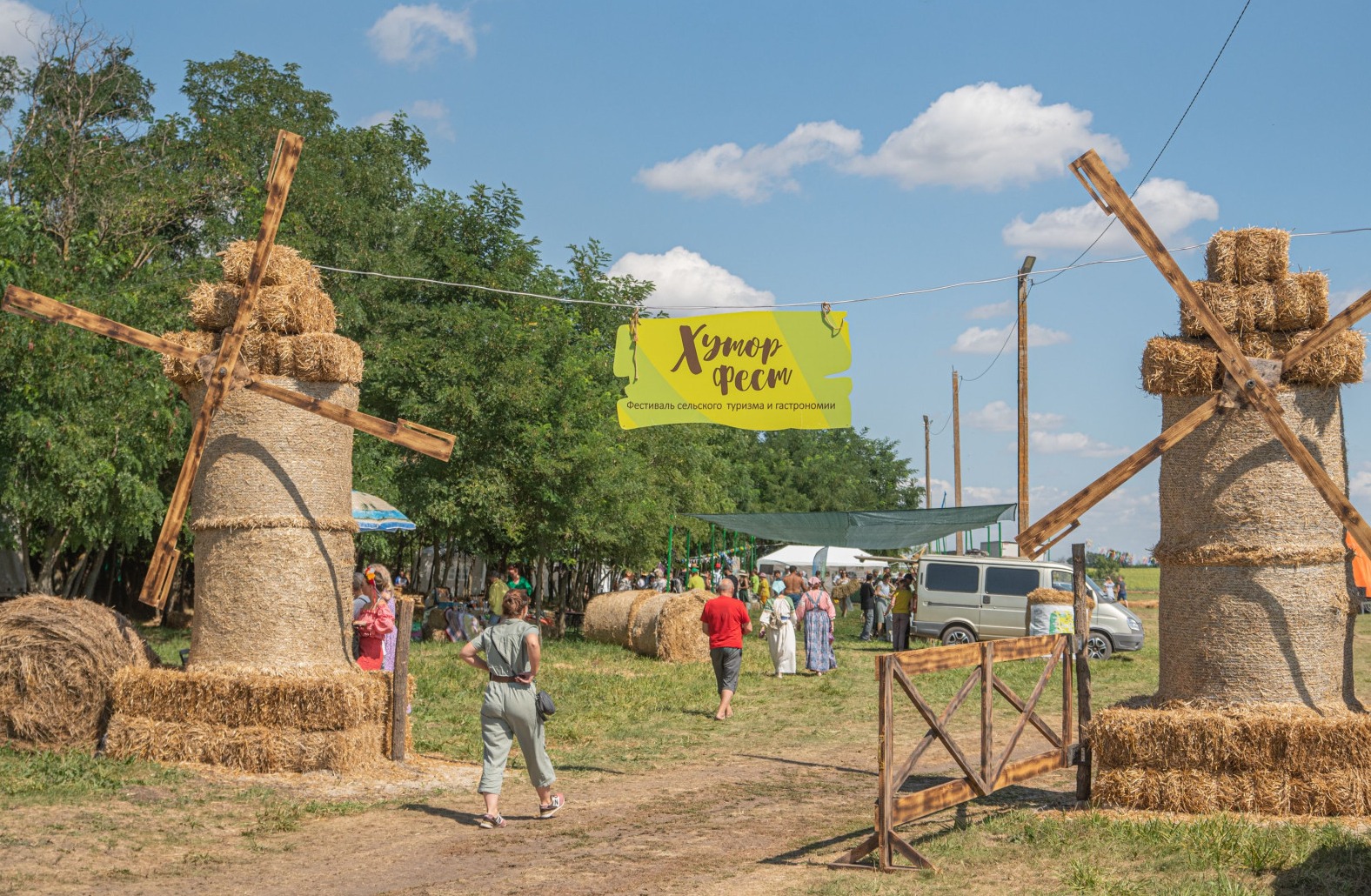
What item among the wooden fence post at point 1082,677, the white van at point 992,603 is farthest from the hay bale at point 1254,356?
the white van at point 992,603

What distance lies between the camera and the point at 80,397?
16.5 meters

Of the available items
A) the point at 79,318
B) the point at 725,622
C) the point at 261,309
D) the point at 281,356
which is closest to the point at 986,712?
the point at 725,622

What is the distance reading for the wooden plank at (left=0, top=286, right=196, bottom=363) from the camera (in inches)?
417

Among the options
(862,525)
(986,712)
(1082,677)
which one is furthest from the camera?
(862,525)

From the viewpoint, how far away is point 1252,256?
9.29 m

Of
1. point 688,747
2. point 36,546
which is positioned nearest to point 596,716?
point 688,747

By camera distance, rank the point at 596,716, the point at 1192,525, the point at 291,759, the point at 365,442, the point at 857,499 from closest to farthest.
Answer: the point at 1192,525
the point at 291,759
the point at 596,716
the point at 365,442
the point at 857,499

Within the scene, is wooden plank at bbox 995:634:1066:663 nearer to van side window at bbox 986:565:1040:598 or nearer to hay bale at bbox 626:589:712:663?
hay bale at bbox 626:589:712:663

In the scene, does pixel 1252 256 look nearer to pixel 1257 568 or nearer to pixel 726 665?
pixel 1257 568

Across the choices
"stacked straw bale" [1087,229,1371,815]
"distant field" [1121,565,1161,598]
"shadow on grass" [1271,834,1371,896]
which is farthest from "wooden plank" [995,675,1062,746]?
"distant field" [1121,565,1161,598]

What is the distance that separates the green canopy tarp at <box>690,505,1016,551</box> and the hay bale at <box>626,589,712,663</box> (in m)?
3.75

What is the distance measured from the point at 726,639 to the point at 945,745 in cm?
664

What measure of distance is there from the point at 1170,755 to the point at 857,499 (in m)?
58.7

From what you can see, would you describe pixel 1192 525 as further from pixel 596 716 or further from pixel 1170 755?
pixel 596 716
